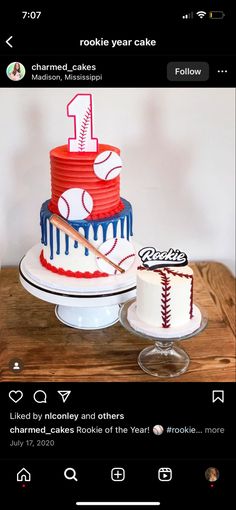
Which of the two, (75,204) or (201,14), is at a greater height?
(201,14)

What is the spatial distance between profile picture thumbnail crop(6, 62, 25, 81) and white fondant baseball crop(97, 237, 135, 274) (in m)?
0.25

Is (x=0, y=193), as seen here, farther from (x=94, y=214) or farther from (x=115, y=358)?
(x=115, y=358)

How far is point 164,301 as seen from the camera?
762 millimetres

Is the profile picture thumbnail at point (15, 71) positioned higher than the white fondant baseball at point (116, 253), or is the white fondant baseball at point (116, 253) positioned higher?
the profile picture thumbnail at point (15, 71)

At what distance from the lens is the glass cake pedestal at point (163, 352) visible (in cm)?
75

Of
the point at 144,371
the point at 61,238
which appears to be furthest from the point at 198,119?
the point at 144,371

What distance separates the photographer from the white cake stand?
A: 82 cm

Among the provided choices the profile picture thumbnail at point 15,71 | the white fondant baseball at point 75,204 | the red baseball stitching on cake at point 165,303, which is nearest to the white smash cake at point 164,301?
the red baseball stitching on cake at point 165,303

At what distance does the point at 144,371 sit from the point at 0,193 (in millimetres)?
451
